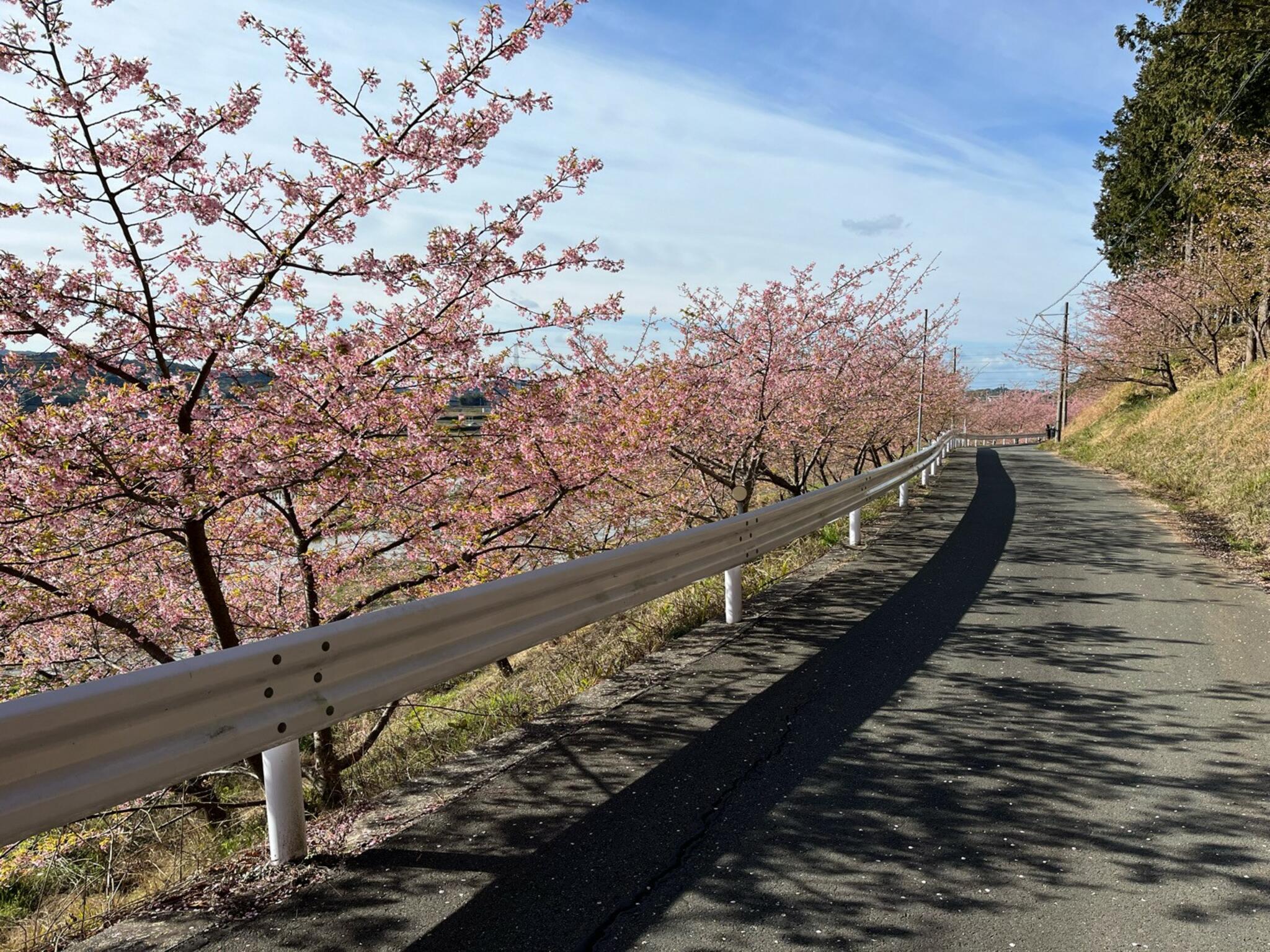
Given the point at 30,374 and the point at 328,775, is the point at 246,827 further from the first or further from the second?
the point at 30,374

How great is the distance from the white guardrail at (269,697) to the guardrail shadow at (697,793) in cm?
72

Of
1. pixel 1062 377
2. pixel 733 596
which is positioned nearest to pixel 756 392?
pixel 733 596

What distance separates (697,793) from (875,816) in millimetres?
763

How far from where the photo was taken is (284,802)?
298cm

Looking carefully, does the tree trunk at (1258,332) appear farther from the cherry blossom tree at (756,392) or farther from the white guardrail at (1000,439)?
the white guardrail at (1000,439)

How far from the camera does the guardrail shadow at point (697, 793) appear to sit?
8.66 feet

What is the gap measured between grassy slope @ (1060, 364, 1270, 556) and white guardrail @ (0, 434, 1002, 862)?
9.49m

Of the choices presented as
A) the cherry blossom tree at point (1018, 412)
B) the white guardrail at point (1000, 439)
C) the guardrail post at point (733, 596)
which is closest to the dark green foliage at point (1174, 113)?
the guardrail post at point (733, 596)

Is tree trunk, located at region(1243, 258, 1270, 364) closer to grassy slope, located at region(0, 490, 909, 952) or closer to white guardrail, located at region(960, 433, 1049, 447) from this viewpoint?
grassy slope, located at region(0, 490, 909, 952)

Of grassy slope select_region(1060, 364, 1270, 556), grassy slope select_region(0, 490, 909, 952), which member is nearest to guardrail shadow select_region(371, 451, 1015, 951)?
grassy slope select_region(0, 490, 909, 952)

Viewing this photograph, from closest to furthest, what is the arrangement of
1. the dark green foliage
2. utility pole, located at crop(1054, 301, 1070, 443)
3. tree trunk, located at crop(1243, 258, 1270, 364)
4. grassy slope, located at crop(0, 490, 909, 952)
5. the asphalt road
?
the asphalt road, grassy slope, located at crop(0, 490, 909, 952), the dark green foliage, tree trunk, located at crop(1243, 258, 1270, 364), utility pole, located at crop(1054, 301, 1070, 443)

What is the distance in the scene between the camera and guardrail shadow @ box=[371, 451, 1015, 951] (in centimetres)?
264

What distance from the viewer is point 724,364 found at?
11.7 m

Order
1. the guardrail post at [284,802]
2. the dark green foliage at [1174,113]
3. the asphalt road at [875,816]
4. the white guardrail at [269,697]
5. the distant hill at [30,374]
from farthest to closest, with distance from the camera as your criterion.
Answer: the dark green foliage at [1174,113] < the distant hill at [30,374] < the guardrail post at [284,802] < the asphalt road at [875,816] < the white guardrail at [269,697]
